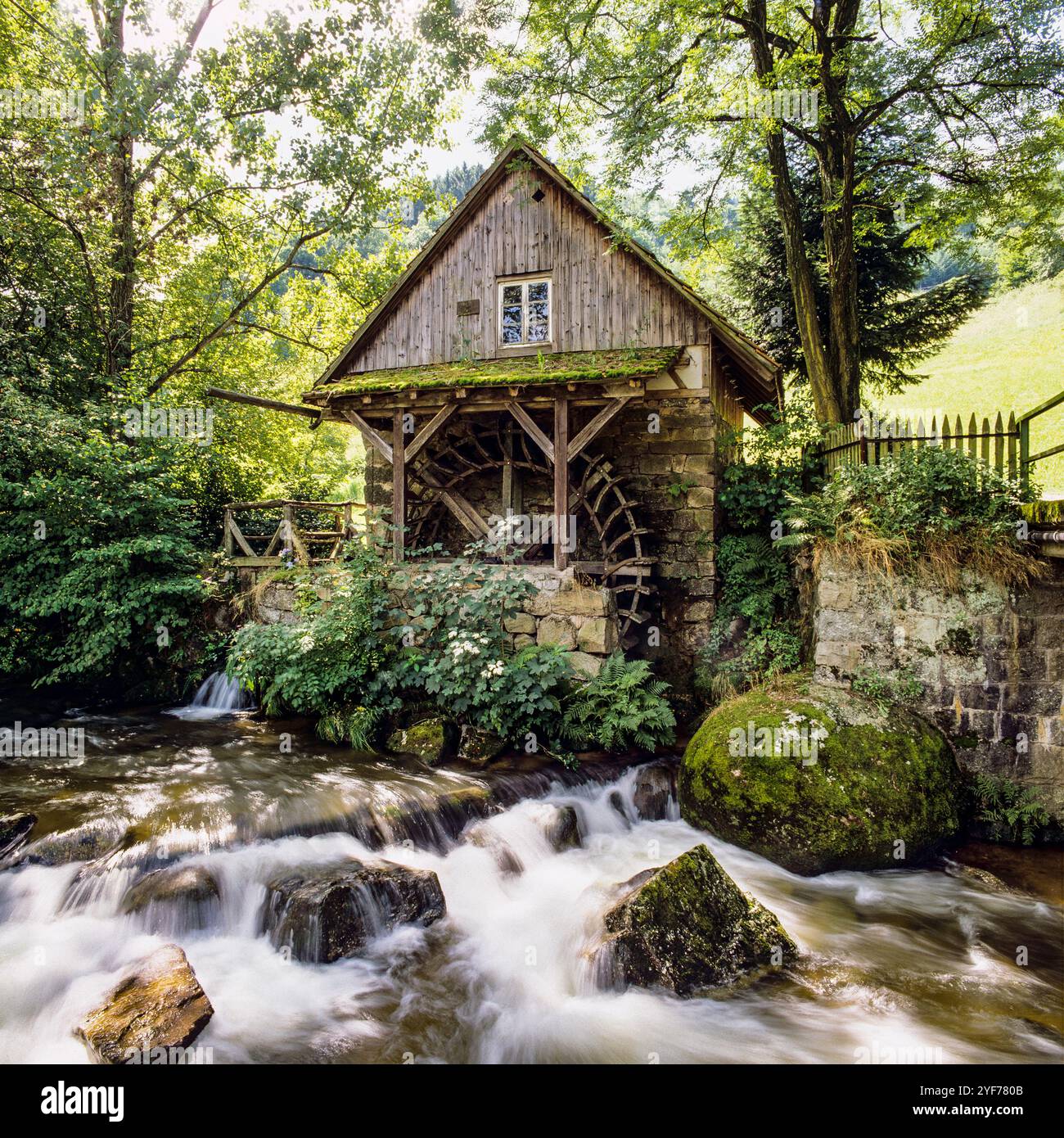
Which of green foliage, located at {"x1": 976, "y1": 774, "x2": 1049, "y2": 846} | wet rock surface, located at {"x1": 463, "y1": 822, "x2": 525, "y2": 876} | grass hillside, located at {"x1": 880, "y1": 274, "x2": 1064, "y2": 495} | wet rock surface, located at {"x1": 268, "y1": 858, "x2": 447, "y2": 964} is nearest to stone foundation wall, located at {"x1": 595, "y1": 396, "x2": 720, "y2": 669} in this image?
green foliage, located at {"x1": 976, "y1": 774, "x2": 1049, "y2": 846}

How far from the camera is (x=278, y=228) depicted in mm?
14344

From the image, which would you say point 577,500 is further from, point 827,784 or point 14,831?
point 14,831

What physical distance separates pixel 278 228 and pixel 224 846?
13891 mm

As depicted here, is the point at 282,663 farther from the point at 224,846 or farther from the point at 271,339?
the point at 271,339

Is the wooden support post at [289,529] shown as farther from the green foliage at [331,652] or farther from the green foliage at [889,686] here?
the green foliage at [889,686]

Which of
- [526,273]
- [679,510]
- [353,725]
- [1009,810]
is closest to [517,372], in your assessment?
[526,273]

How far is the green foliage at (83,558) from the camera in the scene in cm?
935

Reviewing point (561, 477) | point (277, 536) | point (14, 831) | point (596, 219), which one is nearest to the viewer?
point (14, 831)

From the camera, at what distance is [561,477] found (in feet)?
28.5

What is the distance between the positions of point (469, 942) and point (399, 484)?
655cm

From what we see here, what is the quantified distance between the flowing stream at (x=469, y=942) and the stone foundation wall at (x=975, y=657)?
148 cm

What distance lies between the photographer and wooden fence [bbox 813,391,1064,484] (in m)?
6.17

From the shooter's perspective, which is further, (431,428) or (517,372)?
(431,428)

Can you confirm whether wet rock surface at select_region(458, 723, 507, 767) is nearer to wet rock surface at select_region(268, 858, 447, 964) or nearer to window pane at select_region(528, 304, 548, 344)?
wet rock surface at select_region(268, 858, 447, 964)
